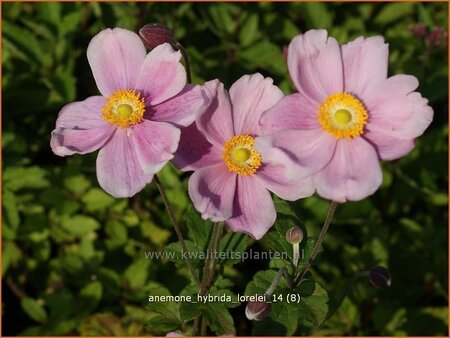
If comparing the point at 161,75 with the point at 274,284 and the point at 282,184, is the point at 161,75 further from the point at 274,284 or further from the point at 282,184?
the point at 274,284

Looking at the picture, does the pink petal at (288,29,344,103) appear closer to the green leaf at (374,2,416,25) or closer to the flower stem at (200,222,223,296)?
the flower stem at (200,222,223,296)

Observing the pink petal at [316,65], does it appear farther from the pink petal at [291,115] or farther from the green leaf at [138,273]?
the green leaf at [138,273]

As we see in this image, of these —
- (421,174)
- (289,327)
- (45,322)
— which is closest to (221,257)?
(289,327)

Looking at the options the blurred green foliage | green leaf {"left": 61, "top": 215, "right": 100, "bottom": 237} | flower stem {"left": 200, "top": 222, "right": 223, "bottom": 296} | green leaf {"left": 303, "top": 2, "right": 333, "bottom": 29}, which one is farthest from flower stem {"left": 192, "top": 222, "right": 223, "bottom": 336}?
green leaf {"left": 303, "top": 2, "right": 333, "bottom": 29}

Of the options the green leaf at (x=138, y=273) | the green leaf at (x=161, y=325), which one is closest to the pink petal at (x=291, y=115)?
the green leaf at (x=161, y=325)

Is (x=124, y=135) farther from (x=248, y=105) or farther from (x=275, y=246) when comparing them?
(x=275, y=246)

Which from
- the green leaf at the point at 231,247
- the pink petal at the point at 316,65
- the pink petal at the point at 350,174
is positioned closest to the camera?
the pink petal at the point at 350,174
